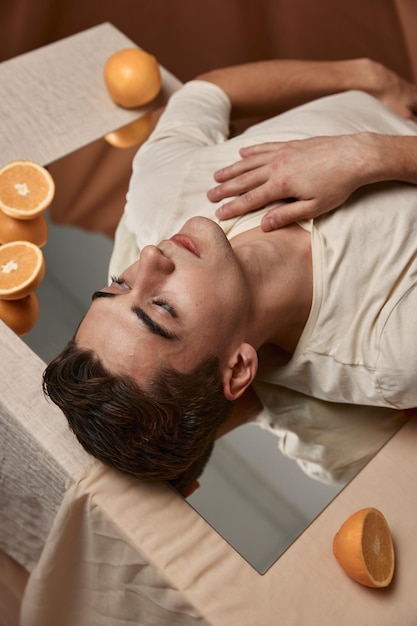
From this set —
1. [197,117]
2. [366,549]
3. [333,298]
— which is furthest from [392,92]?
[366,549]

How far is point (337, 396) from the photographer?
159 cm

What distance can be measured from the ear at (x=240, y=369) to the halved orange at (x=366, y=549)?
29cm

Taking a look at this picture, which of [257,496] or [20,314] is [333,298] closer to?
[257,496]

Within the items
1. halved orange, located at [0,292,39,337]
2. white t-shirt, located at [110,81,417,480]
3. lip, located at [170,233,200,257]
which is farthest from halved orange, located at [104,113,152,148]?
lip, located at [170,233,200,257]

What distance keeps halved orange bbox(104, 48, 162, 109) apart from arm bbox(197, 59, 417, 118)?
127mm

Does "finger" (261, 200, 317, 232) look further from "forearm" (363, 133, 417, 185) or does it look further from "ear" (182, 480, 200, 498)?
"ear" (182, 480, 200, 498)

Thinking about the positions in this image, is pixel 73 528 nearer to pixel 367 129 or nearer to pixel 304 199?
pixel 304 199

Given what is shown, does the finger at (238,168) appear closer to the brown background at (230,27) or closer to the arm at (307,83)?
the arm at (307,83)

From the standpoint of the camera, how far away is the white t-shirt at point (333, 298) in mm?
1520

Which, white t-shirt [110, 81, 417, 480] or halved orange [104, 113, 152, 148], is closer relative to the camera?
white t-shirt [110, 81, 417, 480]

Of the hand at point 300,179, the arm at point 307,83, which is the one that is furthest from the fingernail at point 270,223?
the arm at point 307,83

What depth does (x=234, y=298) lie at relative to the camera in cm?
137

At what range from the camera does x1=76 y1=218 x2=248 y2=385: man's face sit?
1.31 meters

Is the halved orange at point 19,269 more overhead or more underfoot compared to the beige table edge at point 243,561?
more overhead
